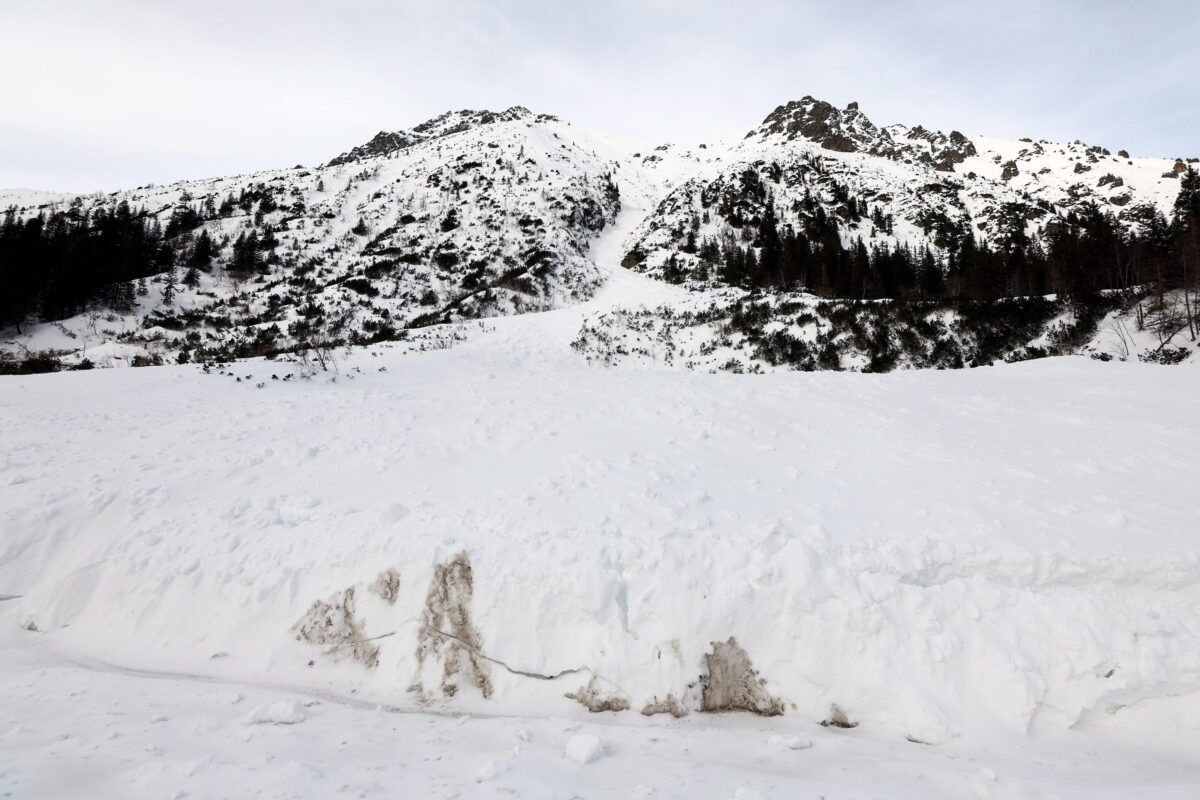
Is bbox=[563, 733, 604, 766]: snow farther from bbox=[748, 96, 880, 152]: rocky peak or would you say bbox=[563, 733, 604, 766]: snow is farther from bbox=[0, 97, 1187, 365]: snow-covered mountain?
bbox=[748, 96, 880, 152]: rocky peak

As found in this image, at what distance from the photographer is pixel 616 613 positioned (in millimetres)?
4250

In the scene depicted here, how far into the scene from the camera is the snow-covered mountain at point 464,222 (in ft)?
107

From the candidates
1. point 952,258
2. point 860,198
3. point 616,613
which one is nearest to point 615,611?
point 616,613

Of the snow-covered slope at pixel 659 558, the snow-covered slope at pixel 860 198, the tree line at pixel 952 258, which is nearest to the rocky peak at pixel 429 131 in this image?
the snow-covered slope at pixel 860 198

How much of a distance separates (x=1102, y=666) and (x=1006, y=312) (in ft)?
74.1

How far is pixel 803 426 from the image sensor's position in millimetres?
7879

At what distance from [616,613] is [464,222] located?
161 feet

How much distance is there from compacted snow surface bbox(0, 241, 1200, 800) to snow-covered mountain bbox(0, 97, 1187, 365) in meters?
20.6

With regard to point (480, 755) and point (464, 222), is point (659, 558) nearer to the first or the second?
point (480, 755)

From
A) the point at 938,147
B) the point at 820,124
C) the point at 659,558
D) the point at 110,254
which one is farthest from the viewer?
the point at 938,147

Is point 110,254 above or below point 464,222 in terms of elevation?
below

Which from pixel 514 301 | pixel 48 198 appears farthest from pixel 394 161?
pixel 48 198

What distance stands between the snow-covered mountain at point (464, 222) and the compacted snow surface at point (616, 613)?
2055 cm

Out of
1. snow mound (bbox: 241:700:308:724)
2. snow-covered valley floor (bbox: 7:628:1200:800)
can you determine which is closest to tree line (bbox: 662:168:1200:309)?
snow-covered valley floor (bbox: 7:628:1200:800)
